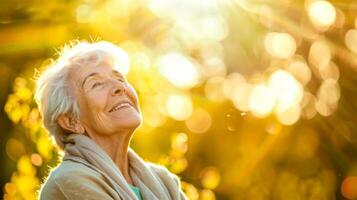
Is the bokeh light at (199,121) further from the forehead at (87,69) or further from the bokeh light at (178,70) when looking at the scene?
the forehead at (87,69)

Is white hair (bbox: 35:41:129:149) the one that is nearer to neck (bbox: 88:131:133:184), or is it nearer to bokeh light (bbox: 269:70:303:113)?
neck (bbox: 88:131:133:184)

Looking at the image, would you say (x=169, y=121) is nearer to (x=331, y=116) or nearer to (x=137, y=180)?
(x=331, y=116)

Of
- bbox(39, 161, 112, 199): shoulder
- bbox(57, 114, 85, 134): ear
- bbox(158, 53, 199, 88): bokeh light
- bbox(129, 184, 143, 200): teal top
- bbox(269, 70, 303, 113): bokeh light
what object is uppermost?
bbox(57, 114, 85, 134): ear

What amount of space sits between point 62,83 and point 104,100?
0.18 metres

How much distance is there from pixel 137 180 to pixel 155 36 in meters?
7.65

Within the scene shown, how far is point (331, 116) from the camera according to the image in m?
13.9

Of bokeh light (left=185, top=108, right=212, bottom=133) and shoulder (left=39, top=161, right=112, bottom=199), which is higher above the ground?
shoulder (left=39, top=161, right=112, bottom=199)

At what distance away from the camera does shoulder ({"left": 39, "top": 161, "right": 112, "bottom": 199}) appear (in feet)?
11.0

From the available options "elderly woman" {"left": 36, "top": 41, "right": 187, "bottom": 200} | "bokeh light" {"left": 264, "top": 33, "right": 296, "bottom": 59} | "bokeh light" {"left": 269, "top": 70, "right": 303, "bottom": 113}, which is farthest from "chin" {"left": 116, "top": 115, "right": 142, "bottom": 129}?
"bokeh light" {"left": 264, "top": 33, "right": 296, "bottom": 59}

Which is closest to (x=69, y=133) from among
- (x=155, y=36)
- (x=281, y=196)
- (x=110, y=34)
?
(x=110, y=34)

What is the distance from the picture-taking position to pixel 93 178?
3391 mm

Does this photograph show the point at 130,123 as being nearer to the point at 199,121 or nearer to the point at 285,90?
the point at 285,90

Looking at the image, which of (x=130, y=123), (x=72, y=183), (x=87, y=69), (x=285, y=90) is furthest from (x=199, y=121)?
(x=72, y=183)

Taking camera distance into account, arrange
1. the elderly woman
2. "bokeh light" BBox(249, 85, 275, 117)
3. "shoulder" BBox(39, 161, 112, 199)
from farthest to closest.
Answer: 1. "bokeh light" BBox(249, 85, 275, 117)
2. the elderly woman
3. "shoulder" BBox(39, 161, 112, 199)
